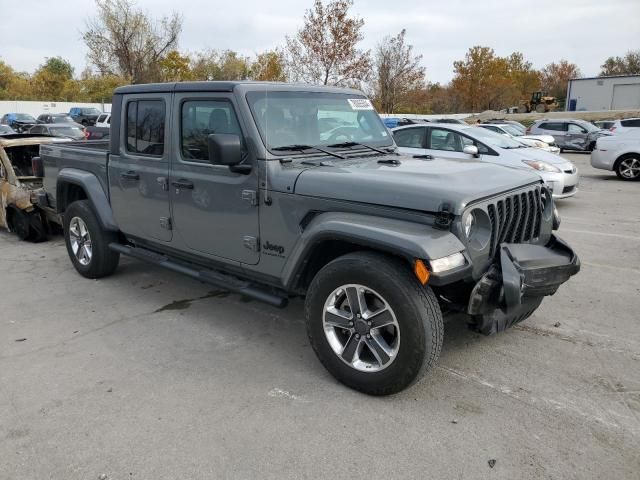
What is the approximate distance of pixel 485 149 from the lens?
Answer: 9484 mm

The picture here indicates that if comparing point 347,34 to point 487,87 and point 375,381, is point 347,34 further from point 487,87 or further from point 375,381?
point 487,87

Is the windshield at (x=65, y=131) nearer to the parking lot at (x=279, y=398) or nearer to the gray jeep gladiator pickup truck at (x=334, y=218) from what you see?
the parking lot at (x=279, y=398)

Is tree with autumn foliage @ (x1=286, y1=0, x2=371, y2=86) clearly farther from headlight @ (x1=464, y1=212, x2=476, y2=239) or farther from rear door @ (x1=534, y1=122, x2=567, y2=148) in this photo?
headlight @ (x1=464, y1=212, x2=476, y2=239)

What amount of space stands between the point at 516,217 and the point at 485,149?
6.32m

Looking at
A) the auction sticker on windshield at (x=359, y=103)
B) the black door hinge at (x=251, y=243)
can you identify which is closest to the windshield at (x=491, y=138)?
the auction sticker on windshield at (x=359, y=103)

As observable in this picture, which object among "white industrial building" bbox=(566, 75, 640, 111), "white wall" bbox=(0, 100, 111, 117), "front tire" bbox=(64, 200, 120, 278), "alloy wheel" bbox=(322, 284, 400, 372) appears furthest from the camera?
"white industrial building" bbox=(566, 75, 640, 111)

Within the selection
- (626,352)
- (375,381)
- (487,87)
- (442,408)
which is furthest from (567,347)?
(487,87)

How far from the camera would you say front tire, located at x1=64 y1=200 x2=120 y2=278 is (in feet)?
18.0

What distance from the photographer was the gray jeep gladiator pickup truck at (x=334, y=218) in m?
3.08

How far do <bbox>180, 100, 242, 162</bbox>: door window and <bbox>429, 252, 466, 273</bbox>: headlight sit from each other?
5.91ft

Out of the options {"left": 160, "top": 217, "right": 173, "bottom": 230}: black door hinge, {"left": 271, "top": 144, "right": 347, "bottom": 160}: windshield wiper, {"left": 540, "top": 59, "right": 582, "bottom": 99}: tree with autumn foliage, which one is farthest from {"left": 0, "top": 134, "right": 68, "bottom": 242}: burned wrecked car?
{"left": 540, "top": 59, "right": 582, "bottom": 99}: tree with autumn foliage

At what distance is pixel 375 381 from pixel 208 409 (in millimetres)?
1051

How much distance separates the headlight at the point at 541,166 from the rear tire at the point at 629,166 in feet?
19.0

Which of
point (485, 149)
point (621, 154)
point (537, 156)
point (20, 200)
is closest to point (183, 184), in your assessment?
point (20, 200)
